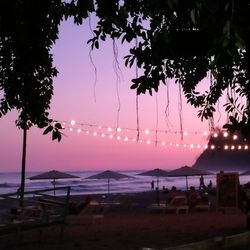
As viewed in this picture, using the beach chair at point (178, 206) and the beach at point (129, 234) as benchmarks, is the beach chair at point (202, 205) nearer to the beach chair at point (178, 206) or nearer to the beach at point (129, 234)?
the beach chair at point (178, 206)

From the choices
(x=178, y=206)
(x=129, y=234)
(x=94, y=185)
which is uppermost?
(x=94, y=185)

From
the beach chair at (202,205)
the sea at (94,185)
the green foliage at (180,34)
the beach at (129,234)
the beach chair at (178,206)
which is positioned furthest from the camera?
the sea at (94,185)

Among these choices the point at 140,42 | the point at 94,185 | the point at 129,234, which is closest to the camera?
the point at 140,42

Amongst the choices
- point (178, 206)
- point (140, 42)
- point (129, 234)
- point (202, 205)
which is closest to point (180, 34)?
point (140, 42)

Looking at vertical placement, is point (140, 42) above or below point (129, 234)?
above

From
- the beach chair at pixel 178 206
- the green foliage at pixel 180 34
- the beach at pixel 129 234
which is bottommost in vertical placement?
the beach at pixel 129 234

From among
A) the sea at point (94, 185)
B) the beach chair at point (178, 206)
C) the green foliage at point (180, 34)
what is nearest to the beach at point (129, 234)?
the beach chair at point (178, 206)

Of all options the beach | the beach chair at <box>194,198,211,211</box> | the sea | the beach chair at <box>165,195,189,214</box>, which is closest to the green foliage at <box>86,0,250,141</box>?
the beach

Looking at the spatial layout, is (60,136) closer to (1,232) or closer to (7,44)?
(7,44)

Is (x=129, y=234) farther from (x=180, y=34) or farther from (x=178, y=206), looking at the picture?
(x=180, y=34)

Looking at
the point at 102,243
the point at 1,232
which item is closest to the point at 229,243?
the point at 1,232

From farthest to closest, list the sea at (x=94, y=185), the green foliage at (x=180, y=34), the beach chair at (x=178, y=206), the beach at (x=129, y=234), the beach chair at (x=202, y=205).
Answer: the sea at (x=94, y=185)
the beach chair at (x=202, y=205)
the beach chair at (x=178, y=206)
the beach at (x=129, y=234)
the green foliage at (x=180, y=34)

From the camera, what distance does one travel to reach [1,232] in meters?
8.69

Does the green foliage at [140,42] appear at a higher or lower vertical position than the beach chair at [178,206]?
higher
